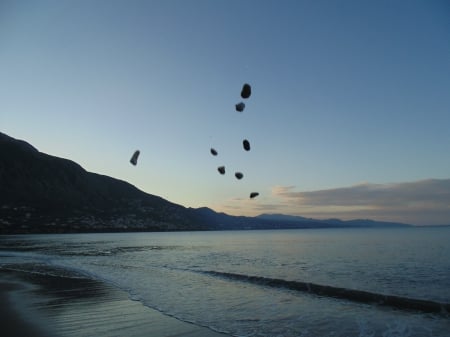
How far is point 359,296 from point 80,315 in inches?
564

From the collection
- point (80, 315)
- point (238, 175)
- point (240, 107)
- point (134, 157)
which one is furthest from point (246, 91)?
point (80, 315)

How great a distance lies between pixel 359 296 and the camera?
69.4 feet

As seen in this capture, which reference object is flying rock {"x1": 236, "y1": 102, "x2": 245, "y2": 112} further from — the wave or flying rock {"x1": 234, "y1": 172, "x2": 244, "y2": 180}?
the wave

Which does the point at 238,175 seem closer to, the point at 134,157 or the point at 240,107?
the point at 240,107

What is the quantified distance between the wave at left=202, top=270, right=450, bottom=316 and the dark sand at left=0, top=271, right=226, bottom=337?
10.1 metres

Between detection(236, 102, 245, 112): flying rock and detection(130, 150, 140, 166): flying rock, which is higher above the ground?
detection(236, 102, 245, 112): flying rock

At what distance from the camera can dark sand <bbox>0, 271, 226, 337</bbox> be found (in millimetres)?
12781

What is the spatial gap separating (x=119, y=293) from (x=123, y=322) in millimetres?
7617

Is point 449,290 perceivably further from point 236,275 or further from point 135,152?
point 135,152

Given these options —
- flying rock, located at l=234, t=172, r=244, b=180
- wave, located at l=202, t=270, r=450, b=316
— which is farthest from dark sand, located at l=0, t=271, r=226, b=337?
wave, located at l=202, t=270, r=450, b=316

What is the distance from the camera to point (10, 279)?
2747 centimetres

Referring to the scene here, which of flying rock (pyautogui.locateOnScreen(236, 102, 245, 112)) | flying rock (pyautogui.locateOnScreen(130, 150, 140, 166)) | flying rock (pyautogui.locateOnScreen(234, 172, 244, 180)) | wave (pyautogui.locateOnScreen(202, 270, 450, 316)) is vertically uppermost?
flying rock (pyautogui.locateOnScreen(236, 102, 245, 112))

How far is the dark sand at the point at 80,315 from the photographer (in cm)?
1278

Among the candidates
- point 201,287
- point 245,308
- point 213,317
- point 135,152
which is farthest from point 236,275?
point 135,152
